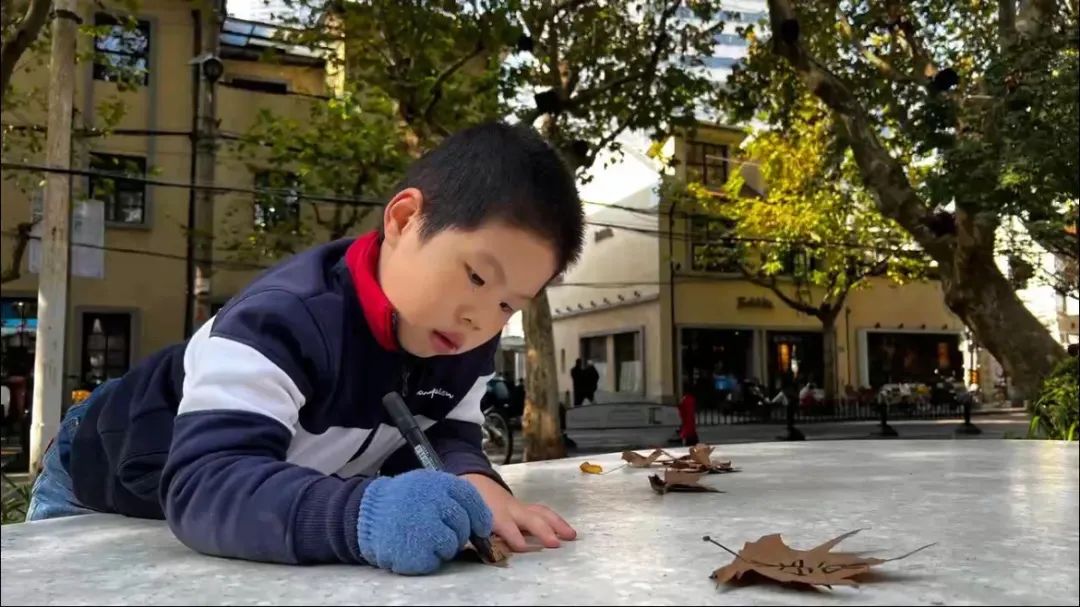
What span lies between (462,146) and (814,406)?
18.9m

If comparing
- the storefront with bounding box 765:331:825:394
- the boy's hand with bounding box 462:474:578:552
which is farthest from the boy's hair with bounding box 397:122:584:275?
the storefront with bounding box 765:331:825:394

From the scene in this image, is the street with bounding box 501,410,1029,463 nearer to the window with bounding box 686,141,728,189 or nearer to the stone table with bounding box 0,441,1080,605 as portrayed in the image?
the window with bounding box 686,141,728,189

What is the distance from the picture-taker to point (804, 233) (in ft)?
58.3

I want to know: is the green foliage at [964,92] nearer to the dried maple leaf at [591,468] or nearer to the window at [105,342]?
the dried maple leaf at [591,468]

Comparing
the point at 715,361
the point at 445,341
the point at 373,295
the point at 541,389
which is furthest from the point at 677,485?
the point at 715,361

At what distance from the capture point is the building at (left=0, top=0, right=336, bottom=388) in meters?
13.4

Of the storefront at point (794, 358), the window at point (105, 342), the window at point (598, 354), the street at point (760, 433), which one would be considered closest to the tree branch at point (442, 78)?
the street at point (760, 433)

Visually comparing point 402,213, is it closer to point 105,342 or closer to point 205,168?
point 205,168

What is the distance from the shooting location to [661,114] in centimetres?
873

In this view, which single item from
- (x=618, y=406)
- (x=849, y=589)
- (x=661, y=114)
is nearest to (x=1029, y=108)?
(x=661, y=114)

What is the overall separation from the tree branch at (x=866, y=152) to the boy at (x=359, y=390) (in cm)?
541

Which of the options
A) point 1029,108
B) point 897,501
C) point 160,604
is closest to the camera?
point 160,604

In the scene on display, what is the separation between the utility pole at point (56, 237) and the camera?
589cm

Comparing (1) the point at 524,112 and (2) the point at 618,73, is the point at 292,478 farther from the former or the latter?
(2) the point at 618,73
